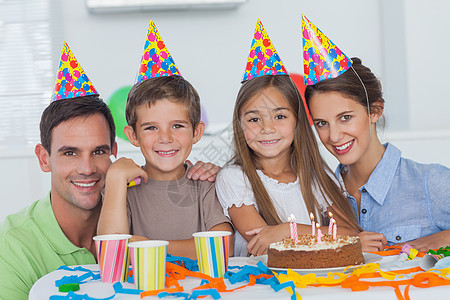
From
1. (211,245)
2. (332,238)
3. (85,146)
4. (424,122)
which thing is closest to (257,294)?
(211,245)

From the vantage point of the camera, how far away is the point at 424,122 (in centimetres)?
351

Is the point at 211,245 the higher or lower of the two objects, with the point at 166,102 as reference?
lower

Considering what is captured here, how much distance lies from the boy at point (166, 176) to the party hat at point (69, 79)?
6.3 inches

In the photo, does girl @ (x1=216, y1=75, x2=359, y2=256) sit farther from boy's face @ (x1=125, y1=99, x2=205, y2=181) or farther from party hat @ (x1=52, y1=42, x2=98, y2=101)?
party hat @ (x1=52, y1=42, x2=98, y2=101)

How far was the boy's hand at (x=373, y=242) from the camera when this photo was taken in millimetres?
1176

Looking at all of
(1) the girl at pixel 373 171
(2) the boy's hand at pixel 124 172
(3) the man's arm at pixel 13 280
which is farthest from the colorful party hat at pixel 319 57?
(3) the man's arm at pixel 13 280

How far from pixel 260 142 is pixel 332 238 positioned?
54 centimetres

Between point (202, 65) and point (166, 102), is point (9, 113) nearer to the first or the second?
point (202, 65)

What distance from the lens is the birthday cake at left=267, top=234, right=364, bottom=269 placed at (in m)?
0.95

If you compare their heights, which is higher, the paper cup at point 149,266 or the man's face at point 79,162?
the man's face at point 79,162

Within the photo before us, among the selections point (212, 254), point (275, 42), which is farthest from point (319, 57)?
point (275, 42)

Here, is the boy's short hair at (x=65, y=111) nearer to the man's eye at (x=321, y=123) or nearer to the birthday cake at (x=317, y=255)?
the man's eye at (x=321, y=123)

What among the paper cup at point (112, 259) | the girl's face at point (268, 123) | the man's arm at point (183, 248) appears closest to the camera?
the paper cup at point (112, 259)

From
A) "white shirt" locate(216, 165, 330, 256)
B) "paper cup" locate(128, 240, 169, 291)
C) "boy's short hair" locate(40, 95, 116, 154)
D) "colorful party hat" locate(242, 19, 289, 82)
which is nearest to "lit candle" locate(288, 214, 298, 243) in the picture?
"paper cup" locate(128, 240, 169, 291)
